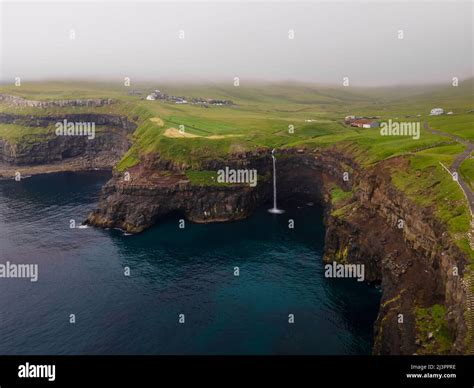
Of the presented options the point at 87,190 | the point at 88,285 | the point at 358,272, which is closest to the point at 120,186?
the point at 87,190

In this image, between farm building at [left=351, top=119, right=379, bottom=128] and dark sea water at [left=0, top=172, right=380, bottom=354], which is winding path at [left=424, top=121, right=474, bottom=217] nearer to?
dark sea water at [left=0, top=172, right=380, bottom=354]

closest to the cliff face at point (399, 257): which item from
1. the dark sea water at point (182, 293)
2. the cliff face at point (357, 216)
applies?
the cliff face at point (357, 216)

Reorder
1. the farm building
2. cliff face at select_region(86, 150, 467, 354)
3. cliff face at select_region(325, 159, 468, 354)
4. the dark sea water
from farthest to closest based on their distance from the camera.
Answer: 1. the farm building
2. the dark sea water
3. cliff face at select_region(86, 150, 467, 354)
4. cliff face at select_region(325, 159, 468, 354)

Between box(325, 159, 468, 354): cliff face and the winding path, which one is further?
the winding path

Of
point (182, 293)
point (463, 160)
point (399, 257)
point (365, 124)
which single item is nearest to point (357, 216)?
point (399, 257)

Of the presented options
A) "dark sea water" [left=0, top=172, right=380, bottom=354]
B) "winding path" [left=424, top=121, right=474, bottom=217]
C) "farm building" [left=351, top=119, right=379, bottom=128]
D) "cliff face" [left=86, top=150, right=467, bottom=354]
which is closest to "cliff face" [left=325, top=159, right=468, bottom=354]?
"cliff face" [left=86, top=150, right=467, bottom=354]

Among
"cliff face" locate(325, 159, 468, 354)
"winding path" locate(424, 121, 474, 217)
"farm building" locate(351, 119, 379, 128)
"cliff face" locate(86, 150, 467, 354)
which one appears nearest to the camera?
"cliff face" locate(325, 159, 468, 354)
